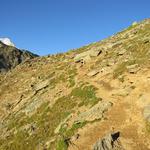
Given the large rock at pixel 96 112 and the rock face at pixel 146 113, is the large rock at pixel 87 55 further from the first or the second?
the rock face at pixel 146 113

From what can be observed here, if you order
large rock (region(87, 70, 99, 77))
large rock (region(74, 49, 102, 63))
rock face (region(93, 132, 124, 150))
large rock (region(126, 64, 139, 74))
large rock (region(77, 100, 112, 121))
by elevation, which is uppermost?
large rock (region(74, 49, 102, 63))

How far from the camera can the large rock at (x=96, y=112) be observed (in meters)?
35.5

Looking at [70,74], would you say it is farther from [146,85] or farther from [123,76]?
[146,85]

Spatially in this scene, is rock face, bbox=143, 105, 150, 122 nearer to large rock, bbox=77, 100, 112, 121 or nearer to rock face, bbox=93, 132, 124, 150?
Result: rock face, bbox=93, 132, 124, 150

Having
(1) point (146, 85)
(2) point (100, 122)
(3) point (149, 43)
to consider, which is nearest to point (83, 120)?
(2) point (100, 122)

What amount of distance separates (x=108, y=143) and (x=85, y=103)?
9.65 metres

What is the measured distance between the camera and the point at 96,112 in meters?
36.1

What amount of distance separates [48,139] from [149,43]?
24678 millimetres

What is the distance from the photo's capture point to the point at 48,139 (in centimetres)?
3556

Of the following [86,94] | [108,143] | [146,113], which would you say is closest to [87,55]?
[86,94]

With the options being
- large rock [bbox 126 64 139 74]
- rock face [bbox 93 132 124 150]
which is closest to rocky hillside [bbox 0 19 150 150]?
rock face [bbox 93 132 124 150]

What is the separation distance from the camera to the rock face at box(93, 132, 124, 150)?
98.4ft

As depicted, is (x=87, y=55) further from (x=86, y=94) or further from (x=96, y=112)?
(x=96, y=112)

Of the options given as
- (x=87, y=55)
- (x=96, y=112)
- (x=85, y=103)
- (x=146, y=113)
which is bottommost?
(x=96, y=112)
